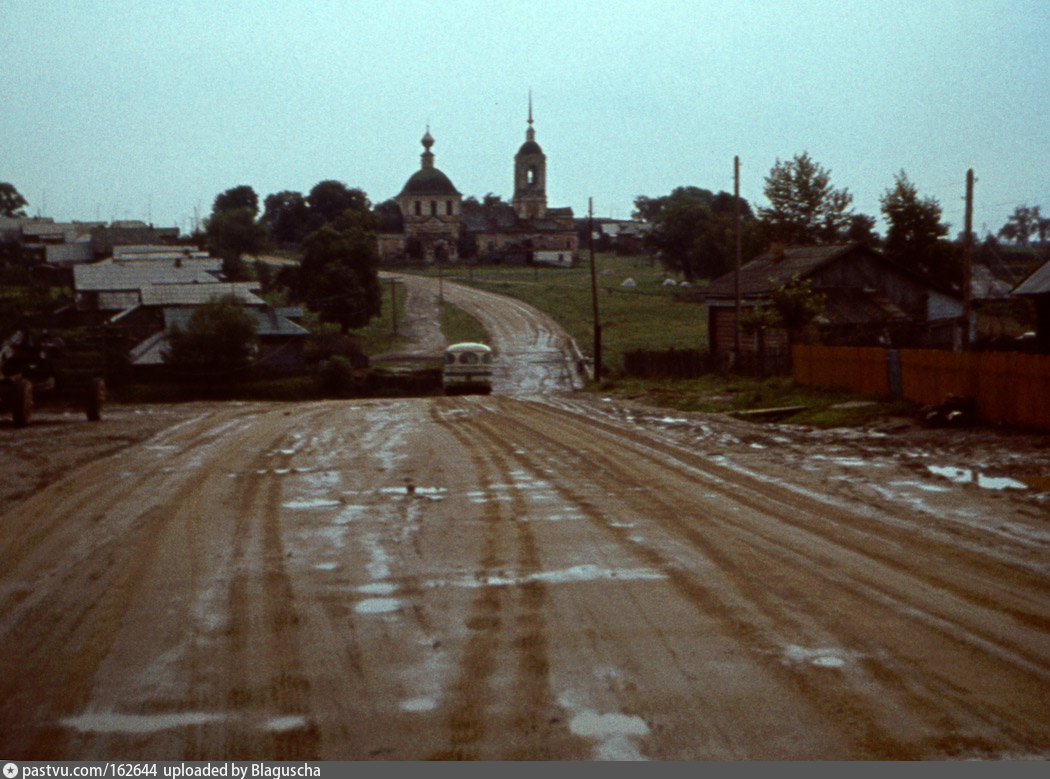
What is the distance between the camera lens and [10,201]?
14325 centimetres

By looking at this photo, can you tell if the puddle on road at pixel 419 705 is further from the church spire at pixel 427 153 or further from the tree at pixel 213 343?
the church spire at pixel 427 153

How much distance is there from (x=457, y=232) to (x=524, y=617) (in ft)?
392

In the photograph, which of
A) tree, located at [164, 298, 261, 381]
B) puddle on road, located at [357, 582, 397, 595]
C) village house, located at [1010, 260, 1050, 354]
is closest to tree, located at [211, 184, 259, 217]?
tree, located at [164, 298, 261, 381]

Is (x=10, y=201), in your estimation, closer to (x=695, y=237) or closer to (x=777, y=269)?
(x=695, y=237)

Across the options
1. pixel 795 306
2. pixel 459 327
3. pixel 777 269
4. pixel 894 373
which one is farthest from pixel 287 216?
pixel 894 373

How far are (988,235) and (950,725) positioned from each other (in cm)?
6507

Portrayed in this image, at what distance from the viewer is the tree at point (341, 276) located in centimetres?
6650

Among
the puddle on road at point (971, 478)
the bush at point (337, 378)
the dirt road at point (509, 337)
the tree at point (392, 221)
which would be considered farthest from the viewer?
the tree at point (392, 221)

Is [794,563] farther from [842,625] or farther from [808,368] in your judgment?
[808,368]

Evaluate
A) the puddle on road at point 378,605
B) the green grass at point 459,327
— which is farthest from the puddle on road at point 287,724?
the green grass at point 459,327

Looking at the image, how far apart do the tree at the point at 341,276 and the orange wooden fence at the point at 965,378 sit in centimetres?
4365

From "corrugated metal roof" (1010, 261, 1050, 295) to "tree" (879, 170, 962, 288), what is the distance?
104ft

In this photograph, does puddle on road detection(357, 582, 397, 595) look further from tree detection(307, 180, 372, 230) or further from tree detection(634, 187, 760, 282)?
tree detection(307, 180, 372, 230)

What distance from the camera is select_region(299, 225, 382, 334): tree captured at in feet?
218
